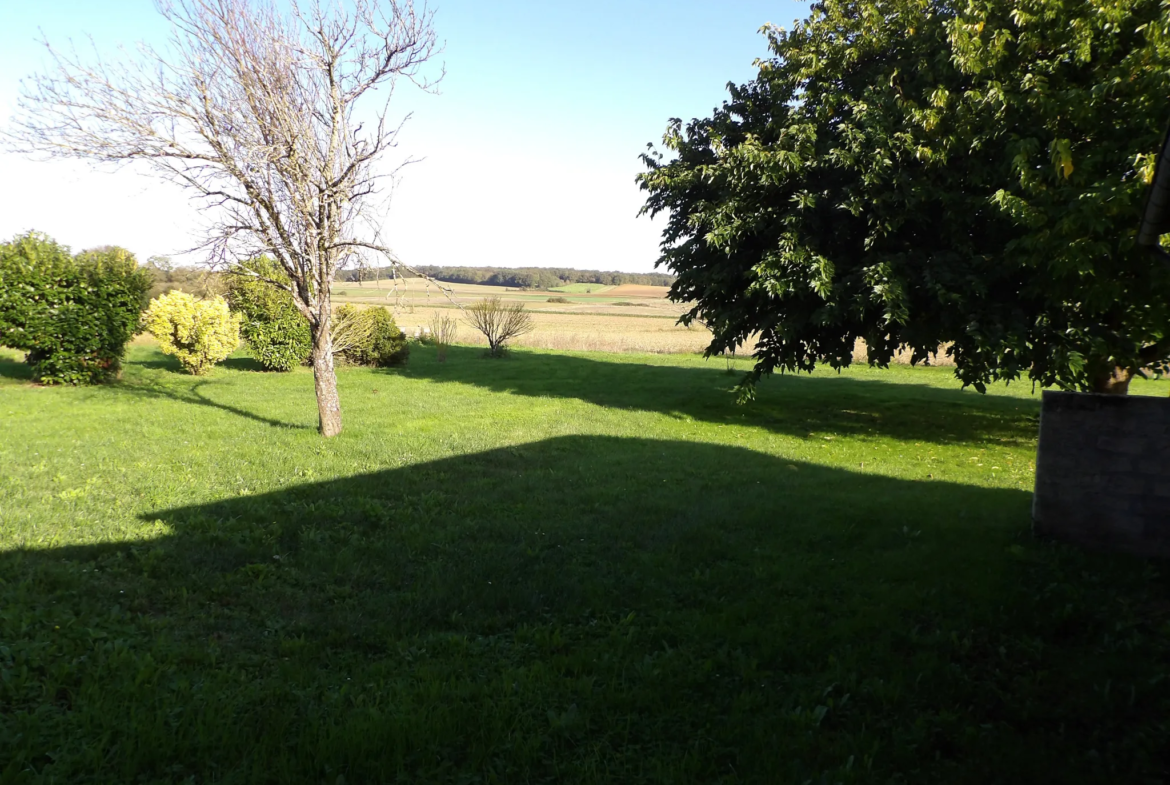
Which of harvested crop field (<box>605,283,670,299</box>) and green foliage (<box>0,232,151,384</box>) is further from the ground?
harvested crop field (<box>605,283,670,299</box>)

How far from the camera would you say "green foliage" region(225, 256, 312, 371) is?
2089 cm

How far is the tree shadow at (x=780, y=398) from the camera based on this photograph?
14.0 m

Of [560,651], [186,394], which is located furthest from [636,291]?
[560,651]

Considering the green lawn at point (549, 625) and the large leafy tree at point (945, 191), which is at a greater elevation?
the large leafy tree at point (945, 191)

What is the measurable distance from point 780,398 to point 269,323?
1524cm

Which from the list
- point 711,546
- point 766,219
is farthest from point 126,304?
point 711,546

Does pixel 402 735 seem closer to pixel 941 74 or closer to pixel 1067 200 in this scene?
pixel 1067 200

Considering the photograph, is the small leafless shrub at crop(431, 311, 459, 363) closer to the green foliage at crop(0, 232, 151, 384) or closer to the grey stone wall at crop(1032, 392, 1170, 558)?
the green foliage at crop(0, 232, 151, 384)

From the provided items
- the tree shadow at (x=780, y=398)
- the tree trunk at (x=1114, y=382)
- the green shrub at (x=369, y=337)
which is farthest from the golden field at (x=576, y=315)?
the tree trunk at (x=1114, y=382)

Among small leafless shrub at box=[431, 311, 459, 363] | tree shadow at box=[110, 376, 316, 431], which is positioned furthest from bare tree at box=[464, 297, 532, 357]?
tree shadow at box=[110, 376, 316, 431]

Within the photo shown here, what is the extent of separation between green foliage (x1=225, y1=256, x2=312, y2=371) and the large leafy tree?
12.7 metres

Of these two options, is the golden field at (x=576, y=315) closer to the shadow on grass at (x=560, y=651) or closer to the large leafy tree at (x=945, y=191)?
the large leafy tree at (x=945, y=191)

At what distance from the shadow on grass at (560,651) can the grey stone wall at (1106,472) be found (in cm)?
53

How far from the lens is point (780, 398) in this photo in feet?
57.5
